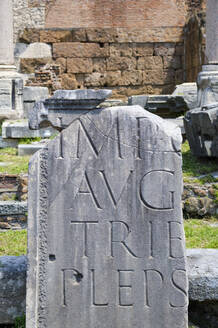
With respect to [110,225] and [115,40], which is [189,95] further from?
[110,225]

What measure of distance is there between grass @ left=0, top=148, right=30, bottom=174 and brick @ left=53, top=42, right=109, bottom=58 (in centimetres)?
615

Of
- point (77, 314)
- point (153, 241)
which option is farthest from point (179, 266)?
point (77, 314)

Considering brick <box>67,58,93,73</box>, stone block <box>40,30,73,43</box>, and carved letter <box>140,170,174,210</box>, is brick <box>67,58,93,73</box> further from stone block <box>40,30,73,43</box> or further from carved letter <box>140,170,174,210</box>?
carved letter <box>140,170,174,210</box>

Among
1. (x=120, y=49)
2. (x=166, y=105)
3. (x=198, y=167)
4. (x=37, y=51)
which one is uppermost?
(x=120, y=49)

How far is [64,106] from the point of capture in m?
2.46

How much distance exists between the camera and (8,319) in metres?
2.66

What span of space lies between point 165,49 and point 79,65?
236cm

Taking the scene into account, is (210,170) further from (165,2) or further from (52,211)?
(165,2)

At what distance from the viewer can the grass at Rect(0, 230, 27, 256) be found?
3.89m

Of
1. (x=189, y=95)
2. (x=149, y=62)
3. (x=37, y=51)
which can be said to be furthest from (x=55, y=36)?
(x=189, y=95)

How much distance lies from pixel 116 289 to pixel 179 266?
0.32 m

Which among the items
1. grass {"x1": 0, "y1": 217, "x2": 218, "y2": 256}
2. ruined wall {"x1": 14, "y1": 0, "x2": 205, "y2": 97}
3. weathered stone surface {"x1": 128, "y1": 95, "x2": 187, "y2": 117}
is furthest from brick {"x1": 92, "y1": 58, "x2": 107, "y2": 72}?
grass {"x1": 0, "y1": 217, "x2": 218, "y2": 256}

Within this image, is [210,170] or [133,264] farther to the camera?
[210,170]

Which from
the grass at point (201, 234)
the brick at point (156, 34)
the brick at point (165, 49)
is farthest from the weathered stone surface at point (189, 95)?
the grass at point (201, 234)
